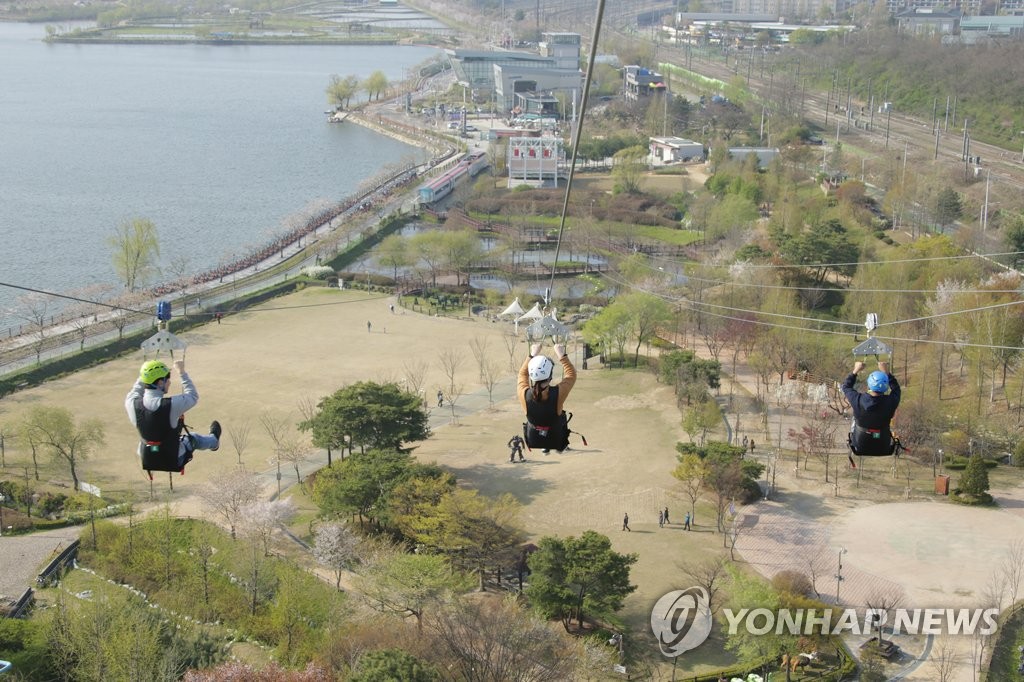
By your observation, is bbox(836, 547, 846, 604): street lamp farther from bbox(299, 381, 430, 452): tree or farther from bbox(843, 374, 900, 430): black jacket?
bbox(843, 374, 900, 430): black jacket

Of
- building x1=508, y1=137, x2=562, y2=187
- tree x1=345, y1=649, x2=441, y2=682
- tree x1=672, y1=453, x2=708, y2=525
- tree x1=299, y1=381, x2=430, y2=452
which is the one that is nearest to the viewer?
tree x1=345, y1=649, x2=441, y2=682

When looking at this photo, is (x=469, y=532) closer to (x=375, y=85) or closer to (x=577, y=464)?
(x=577, y=464)

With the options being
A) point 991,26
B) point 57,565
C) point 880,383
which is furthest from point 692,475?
point 991,26

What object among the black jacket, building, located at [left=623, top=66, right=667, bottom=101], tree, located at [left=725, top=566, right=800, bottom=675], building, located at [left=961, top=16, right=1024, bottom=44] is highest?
building, located at [left=961, top=16, right=1024, bottom=44]

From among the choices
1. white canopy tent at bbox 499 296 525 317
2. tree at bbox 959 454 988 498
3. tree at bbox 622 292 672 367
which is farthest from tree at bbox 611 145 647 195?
tree at bbox 959 454 988 498

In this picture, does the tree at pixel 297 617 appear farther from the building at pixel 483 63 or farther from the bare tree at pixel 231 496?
the building at pixel 483 63
